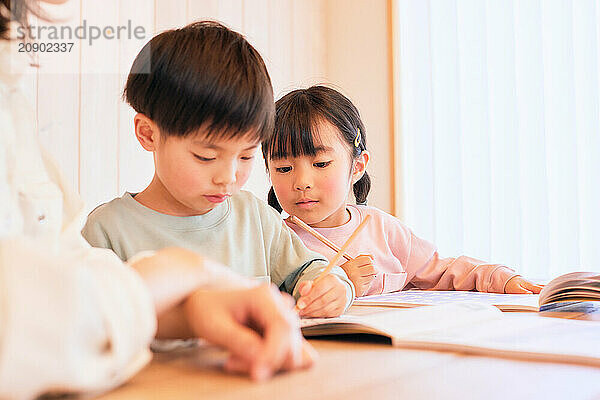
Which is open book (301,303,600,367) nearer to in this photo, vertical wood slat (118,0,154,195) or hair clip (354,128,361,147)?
hair clip (354,128,361,147)

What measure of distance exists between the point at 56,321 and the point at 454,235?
2.26 meters

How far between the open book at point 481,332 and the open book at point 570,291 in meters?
0.21

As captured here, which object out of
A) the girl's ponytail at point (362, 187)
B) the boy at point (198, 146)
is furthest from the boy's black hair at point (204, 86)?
the girl's ponytail at point (362, 187)

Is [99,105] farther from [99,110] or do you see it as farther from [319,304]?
[319,304]

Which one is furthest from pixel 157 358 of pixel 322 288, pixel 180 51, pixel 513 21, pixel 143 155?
pixel 513 21

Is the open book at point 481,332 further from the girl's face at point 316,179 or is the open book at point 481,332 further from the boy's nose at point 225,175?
the girl's face at point 316,179

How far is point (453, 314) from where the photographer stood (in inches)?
31.1

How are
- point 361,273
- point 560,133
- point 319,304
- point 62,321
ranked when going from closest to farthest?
1. point 62,321
2. point 319,304
3. point 361,273
4. point 560,133

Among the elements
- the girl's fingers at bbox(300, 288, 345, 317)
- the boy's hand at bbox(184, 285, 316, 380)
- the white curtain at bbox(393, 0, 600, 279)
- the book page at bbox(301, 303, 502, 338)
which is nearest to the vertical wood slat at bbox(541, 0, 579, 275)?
the white curtain at bbox(393, 0, 600, 279)

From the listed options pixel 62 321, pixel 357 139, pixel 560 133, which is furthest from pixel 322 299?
→ pixel 560 133

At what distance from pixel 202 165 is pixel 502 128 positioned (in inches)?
67.3

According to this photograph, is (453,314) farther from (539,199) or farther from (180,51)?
(539,199)

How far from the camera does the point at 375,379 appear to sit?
0.47 m

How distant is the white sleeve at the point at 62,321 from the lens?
35 cm
